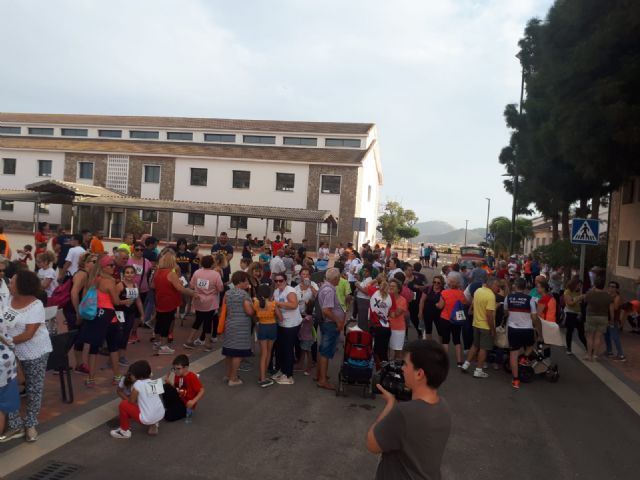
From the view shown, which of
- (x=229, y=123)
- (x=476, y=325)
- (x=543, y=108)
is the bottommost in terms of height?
(x=476, y=325)

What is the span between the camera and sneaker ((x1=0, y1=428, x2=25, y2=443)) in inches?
199

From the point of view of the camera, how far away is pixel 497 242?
49625 millimetres

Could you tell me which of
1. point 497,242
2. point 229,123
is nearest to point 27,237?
point 229,123

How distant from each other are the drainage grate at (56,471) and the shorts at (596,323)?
932 centimetres

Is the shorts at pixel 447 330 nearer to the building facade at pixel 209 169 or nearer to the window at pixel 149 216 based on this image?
the building facade at pixel 209 169

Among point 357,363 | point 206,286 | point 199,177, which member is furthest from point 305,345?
point 199,177

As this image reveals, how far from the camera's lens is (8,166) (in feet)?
139

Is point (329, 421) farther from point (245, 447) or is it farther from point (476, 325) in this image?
point (476, 325)

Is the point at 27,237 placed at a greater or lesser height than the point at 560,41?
lesser

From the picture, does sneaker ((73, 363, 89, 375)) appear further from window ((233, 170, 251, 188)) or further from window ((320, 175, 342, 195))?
window ((233, 170, 251, 188))

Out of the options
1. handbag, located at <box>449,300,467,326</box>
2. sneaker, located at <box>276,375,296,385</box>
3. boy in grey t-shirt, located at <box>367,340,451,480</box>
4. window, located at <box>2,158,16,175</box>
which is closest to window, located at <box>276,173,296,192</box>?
window, located at <box>2,158,16,175</box>

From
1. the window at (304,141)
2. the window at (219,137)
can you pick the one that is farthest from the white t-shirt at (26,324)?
the window at (219,137)

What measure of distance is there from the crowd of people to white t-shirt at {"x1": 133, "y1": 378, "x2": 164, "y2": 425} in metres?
0.01

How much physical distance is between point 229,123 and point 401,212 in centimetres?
2615
